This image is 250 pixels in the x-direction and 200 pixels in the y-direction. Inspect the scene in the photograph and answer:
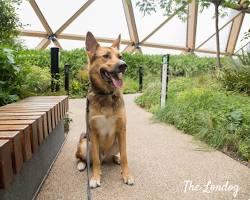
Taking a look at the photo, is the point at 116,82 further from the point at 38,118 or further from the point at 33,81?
the point at 33,81

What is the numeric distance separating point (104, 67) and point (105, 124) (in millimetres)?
599

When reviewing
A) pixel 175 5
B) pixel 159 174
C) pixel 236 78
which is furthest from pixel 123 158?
pixel 175 5

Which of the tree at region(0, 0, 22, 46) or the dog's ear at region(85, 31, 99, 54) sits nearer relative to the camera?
the dog's ear at region(85, 31, 99, 54)

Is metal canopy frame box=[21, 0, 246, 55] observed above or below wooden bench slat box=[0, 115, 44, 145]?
above

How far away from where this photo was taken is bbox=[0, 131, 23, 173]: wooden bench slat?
208 centimetres

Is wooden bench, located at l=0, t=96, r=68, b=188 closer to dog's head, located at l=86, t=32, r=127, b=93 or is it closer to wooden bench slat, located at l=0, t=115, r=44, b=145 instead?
wooden bench slat, located at l=0, t=115, r=44, b=145

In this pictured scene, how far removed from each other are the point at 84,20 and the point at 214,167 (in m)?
13.2

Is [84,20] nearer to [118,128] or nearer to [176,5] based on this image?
[176,5]

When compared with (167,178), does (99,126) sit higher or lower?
higher

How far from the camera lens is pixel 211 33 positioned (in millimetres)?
19016

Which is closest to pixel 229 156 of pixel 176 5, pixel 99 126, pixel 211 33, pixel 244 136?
pixel 244 136

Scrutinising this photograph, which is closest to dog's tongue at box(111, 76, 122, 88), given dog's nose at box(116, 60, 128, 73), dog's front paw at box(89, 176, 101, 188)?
dog's nose at box(116, 60, 128, 73)

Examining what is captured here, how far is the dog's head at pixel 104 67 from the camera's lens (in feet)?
10.4

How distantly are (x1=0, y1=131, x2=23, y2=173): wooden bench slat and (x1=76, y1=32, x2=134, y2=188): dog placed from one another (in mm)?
1102
